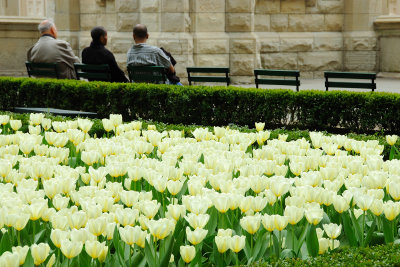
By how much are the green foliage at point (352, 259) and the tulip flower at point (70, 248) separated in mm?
673

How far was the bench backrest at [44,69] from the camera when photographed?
11.0 meters

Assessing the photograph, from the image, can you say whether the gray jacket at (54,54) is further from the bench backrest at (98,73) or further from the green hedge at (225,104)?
the green hedge at (225,104)

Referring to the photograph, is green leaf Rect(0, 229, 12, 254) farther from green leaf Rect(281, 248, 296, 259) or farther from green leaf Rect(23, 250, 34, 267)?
green leaf Rect(281, 248, 296, 259)

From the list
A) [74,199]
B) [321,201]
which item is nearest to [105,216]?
[74,199]

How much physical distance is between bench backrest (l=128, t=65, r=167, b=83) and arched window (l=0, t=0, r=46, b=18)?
1280 cm

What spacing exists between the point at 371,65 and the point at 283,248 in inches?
634

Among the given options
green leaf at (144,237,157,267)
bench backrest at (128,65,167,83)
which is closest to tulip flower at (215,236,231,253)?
green leaf at (144,237,157,267)

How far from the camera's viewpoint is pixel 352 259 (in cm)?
267

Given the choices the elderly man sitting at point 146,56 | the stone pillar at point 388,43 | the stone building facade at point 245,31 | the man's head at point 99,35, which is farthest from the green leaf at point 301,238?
the stone pillar at point 388,43

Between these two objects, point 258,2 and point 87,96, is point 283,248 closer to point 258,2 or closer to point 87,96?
point 87,96

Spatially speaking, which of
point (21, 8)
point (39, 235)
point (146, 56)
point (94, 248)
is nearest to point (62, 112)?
point (146, 56)

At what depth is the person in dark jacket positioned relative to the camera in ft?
35.8

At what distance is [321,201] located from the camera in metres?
3.22

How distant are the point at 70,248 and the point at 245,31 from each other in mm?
14140
